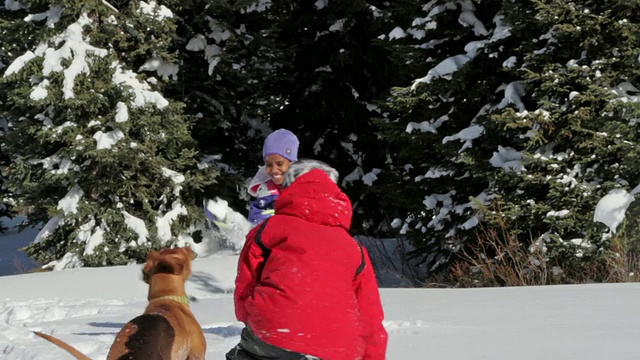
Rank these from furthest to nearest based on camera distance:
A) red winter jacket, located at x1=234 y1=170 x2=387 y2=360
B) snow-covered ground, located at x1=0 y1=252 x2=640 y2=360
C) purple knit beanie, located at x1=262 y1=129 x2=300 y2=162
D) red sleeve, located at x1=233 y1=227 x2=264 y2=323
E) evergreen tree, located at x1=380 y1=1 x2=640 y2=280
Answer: evergreen tree, located at x1=380 y1=1 x2=640 y2=280 → snow-covered ground, located at x1=0 y1=252 x2=640 y2=360 → purple knit beanie, located at x1=262 y1=129 x2=300 y2=162 → red sleeve, located at x1=233 y1=227 x2=264 y2=323 → red winter jacket, located at x1=234 y1=170 x2=387 y2=360

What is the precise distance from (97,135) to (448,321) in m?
8.21

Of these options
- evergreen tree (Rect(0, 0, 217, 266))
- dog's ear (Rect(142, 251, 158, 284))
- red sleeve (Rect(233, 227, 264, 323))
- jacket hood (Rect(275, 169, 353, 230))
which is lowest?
evergreen tree (Rect(0, 0, 217, 266))

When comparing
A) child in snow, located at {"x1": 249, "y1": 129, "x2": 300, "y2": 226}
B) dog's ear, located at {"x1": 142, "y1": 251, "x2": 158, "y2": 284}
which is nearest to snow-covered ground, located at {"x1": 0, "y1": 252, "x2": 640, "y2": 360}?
dog's ear, located at {"x1": 142, "y1": 251, "x2": 158, "y2": 284}

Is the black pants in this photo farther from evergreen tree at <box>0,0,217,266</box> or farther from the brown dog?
evergreen tree at <box>0,0,217,266</box>

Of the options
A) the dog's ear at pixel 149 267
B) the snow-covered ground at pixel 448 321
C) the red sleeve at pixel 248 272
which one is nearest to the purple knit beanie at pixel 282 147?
the dog's ear at pixel 149 267

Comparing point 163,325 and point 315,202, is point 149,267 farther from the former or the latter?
point 315,202

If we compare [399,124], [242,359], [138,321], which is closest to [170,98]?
[399,124]

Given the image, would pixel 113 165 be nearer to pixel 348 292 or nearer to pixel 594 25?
pixel 594 25

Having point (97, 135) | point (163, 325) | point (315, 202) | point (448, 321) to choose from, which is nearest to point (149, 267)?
point (163, 325)

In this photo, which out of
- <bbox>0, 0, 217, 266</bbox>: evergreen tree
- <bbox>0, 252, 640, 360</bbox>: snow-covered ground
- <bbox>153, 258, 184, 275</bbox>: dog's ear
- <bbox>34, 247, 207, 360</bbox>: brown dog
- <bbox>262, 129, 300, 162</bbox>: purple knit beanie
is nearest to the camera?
<bbox>34, 247, 207, 360</bbox>: brown dog

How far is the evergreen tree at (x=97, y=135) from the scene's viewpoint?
12.6m

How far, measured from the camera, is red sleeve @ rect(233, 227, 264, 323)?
9.36 ft

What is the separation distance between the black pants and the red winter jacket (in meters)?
0.02

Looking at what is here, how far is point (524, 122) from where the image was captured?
9469 millimetres
